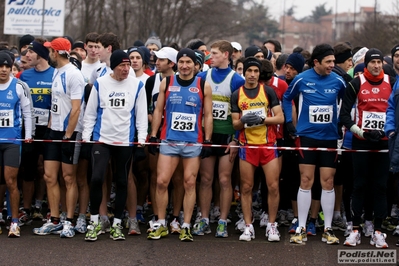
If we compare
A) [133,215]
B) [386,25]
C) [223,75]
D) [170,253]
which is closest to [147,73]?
[223,75]

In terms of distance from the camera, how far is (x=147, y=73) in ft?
37.3

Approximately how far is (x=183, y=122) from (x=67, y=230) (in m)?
1.95

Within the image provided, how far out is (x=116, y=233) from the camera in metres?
9.63

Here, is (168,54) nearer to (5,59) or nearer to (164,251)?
(5,59)

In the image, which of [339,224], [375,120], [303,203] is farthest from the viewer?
[339,224]

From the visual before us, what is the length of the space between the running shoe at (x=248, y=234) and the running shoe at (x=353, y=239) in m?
1.15

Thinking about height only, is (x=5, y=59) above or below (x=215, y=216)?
above

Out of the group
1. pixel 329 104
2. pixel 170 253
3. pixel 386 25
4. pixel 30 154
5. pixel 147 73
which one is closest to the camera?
pixel 170 253

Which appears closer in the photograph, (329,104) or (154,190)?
(329,104)

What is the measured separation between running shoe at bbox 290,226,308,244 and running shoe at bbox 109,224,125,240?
2.06 meters

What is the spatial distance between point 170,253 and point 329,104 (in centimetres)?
263

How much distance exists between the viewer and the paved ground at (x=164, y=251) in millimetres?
8555

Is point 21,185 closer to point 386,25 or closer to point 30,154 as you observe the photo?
point 30,154

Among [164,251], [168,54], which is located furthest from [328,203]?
[168,54]
